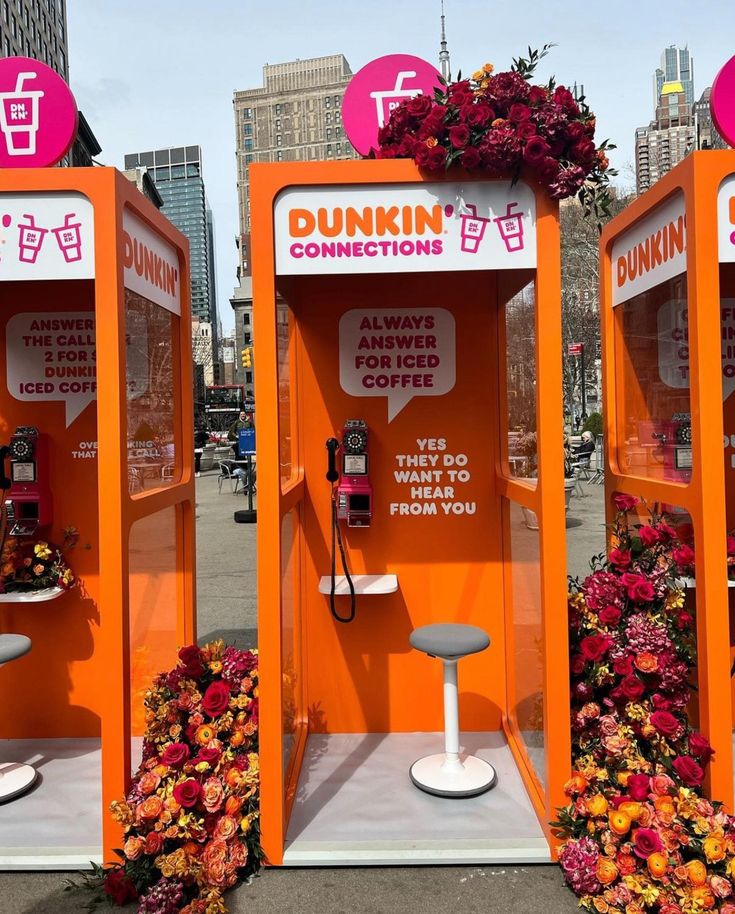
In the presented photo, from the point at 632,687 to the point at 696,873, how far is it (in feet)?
2.31

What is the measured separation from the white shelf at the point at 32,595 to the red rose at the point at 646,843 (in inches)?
112

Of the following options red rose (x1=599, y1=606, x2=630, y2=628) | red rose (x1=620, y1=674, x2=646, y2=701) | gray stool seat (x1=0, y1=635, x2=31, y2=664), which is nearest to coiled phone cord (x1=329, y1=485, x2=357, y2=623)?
red rose (x1=599, y1=606, x2=630, y2=628)

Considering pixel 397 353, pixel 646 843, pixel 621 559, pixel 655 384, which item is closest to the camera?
pixel 646 843

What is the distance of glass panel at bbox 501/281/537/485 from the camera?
286cm

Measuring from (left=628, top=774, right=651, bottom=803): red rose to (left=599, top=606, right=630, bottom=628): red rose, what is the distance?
0.63m

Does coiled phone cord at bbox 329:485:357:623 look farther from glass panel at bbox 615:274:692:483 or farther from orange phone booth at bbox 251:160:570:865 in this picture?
glass panel at bbox 615:274:692:483

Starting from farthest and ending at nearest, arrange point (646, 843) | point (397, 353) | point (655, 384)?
point (397, 353)
point (655, 384)
point (646, 843)

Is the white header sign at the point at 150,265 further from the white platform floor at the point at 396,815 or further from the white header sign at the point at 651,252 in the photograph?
the white platform floor at the point at 396,815

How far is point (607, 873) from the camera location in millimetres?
2383

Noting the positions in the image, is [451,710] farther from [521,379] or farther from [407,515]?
[521,379]

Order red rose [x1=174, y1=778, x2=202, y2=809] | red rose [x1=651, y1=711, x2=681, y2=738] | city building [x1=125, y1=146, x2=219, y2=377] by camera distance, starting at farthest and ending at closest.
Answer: city building [x1=125, y1=146, x2=219, y2=377], red rose [x1=651, y1=711, x2=681, y2=738], red rose [x1=174, y1=778, x2=202, y2=809]

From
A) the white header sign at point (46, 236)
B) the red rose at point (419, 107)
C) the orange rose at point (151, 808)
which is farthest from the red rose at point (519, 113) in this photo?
the orange rose at point (151, 808)

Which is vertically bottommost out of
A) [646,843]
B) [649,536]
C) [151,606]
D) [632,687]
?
[646,843]

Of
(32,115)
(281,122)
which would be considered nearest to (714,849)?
(32,115)
